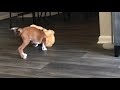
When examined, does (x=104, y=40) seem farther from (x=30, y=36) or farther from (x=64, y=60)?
(x=30, y=36)

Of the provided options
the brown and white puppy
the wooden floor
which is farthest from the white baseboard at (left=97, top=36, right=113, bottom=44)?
the brown and white puppy

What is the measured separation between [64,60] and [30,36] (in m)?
0.51

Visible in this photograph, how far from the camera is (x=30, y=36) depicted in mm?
2830

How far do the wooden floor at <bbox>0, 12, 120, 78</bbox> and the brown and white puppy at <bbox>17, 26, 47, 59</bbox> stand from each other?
0.10 m

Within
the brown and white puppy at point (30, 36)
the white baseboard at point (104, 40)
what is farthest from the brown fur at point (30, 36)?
the white baseboard at point (104, 40)

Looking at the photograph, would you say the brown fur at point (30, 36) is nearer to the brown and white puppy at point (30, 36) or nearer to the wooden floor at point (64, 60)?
the brown and white puppy at point (30, 36)

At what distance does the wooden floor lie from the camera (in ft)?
7.25

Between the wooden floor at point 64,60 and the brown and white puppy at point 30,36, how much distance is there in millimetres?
96

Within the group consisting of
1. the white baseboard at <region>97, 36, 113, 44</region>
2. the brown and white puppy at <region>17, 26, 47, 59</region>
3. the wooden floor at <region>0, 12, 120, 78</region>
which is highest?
the brown and white puppy at <region>17, 26, 47, 59</region>

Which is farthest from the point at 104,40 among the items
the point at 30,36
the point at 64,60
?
the point at 30,36

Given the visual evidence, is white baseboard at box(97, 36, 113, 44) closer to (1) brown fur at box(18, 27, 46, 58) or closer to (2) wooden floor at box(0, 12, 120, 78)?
(2) wooden floor at box(0, 12, 120, 78)
